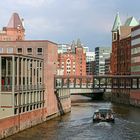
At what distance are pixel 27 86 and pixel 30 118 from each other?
233 inches

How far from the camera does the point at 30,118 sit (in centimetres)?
8138

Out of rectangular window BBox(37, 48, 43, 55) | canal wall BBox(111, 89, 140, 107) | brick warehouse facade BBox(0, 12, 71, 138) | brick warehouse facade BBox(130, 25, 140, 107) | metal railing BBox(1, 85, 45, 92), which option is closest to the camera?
brick warehouse facade BBox(0, 12, 71, 138)

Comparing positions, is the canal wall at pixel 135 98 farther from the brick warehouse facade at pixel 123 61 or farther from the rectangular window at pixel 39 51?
the rectangular window at pixel 39 51

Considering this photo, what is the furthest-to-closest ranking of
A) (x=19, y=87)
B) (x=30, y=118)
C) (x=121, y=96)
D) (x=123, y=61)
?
(x=123, y=61) < (x=121, y=96) < (x=30, y=118) < (x=19, y=87)

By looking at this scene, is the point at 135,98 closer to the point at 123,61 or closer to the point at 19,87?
the point at 123,61

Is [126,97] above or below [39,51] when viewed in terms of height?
below

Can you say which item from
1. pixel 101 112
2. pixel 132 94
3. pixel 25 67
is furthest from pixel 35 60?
pixel 132 94

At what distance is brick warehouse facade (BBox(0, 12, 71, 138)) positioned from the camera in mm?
73750

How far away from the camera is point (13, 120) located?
71.4m

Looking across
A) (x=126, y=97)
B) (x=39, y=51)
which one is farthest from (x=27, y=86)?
(x=126, y=97)

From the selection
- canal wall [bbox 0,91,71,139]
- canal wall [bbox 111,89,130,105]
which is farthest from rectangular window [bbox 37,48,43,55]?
canal wall [bbox 111,89,130,105]

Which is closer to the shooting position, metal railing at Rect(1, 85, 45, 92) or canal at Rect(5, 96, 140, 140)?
canal at Rect(5, 96, 140, 140)

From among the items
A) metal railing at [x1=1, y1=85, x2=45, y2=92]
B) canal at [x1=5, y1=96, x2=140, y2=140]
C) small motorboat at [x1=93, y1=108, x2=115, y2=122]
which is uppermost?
metal railing at [x1=1, y1=85, x2=45, y2=92]

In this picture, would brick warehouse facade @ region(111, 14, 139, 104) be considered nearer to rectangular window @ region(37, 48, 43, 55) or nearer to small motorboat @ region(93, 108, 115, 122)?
small motorboat @ region(93, 108, 115, 122)
